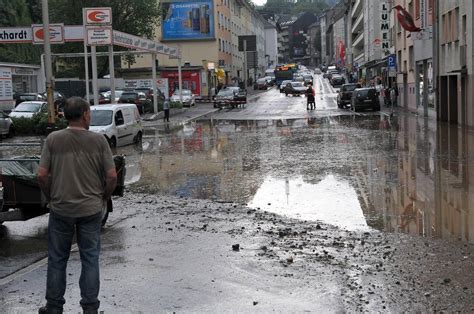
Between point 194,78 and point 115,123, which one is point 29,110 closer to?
point 115,123

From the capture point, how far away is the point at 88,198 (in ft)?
16.8

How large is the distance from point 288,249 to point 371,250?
3.28ft

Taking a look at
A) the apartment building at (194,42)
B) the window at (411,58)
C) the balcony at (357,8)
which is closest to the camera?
the window at (411,58)

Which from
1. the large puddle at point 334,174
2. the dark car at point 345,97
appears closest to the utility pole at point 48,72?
the large puddle at point 334,174

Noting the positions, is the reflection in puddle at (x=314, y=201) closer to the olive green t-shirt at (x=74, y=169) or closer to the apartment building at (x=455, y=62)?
the olive green t-shirt at (x=74, y=169)

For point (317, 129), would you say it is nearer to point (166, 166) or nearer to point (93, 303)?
point (166, 166)

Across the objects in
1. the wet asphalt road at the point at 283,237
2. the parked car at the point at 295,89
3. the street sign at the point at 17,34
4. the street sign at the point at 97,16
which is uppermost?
the street sign at the point at 97,16

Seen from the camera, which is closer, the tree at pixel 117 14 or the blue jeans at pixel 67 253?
the blue jeans at pixel 67 253

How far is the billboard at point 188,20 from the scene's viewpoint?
73.6 metres

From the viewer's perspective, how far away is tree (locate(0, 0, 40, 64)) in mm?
61531

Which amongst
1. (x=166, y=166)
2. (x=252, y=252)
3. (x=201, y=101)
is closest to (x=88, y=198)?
(x=252, y=252)

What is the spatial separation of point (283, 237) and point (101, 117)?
49.8 ft

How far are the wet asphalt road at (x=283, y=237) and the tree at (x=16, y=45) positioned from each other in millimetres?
47114

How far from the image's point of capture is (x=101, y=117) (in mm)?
22891
